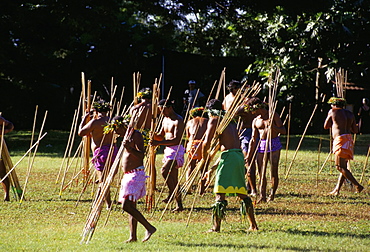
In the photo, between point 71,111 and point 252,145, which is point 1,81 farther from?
point 252,145

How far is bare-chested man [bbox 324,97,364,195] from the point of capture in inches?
414

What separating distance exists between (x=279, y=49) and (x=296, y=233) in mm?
14673

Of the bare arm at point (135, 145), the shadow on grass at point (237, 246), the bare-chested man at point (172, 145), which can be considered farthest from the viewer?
the bare-chested man at point (172, 145)

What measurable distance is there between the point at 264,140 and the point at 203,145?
→ 2.65m

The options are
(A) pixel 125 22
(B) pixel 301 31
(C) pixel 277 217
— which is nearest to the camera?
(C) pixel 277 217

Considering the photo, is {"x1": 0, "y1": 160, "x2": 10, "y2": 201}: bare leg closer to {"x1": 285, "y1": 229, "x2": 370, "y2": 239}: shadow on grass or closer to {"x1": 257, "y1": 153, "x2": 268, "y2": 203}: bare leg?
{"x1": 257, "y1": 153, "x2": 268, "y2": 203}: bare leg

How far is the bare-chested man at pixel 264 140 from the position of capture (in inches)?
374

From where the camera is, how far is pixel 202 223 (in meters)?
7.94

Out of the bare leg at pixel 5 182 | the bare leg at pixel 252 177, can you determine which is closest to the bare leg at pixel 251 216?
the bare leg at pixel 252 177

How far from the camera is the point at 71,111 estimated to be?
27.9 metres

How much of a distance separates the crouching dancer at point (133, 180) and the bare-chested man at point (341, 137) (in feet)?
16.1

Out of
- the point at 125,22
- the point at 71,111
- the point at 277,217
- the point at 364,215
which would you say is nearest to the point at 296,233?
the point at 277,217

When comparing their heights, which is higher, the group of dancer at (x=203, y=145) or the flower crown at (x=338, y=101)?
the flower crown at (x=338, y=101)

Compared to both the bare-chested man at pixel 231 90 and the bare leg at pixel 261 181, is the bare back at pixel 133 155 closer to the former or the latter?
the bare leg at pixel 261 181
